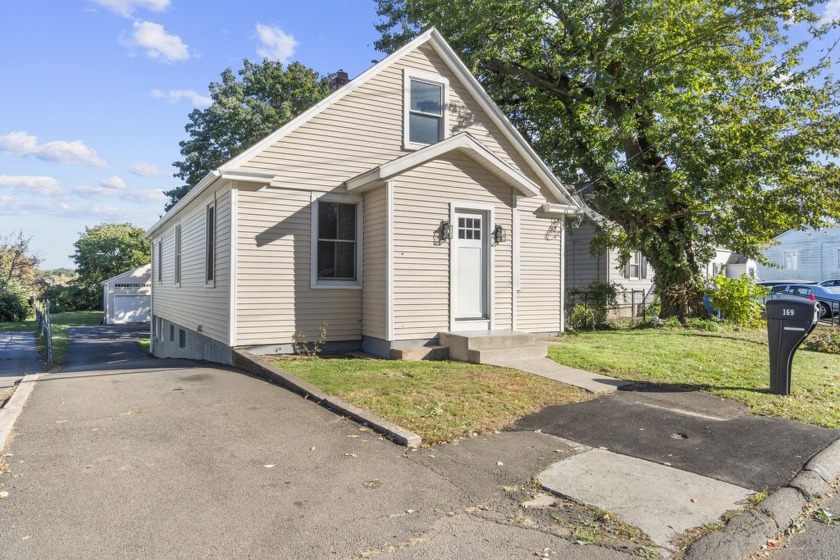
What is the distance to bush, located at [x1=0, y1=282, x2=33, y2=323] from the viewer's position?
119ft

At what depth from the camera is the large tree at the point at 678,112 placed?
15961 mm

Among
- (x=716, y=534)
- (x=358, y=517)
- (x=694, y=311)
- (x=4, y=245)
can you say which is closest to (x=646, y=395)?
(x=716, y=534)

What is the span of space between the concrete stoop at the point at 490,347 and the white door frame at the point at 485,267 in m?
0.50

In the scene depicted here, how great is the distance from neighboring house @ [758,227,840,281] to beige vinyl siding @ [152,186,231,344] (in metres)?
33.8

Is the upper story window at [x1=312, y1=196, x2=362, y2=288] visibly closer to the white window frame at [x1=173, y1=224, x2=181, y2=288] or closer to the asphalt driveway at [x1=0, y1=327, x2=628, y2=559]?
the asphalt driveway at [x1=0, y1=327, x2=628, y2=559]

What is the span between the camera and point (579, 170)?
762 inches

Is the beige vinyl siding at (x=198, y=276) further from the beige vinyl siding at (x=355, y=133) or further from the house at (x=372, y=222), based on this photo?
the beige vinyl siding at (x=355, y=133)

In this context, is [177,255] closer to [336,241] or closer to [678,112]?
[336,241]

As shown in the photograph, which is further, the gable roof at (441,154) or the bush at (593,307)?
the bush at (593,307)

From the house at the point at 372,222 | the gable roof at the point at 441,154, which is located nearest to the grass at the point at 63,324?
the house at the point at 372,222

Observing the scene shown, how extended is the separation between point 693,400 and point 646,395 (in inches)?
22.8

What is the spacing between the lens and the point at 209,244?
12.6 meters

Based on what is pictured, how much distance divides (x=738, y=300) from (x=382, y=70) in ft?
41.0

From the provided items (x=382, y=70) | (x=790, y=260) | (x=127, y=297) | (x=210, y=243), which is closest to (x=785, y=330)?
(x=382, y=70)
